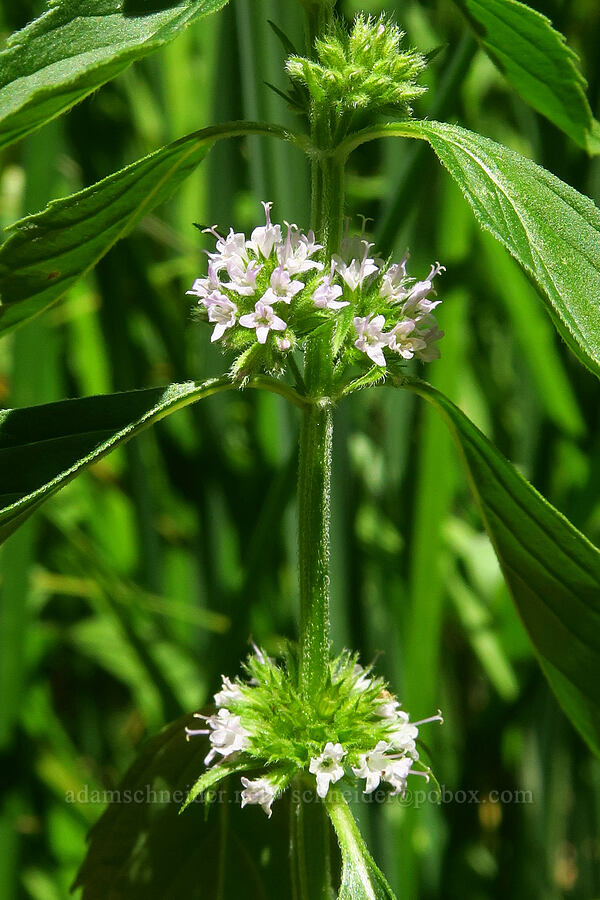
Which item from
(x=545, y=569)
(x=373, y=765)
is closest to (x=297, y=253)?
(x=545, y=569)

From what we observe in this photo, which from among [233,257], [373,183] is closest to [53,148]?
[233,257]

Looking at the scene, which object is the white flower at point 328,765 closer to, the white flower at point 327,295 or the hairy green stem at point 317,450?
the hairy green stem at point 317,450

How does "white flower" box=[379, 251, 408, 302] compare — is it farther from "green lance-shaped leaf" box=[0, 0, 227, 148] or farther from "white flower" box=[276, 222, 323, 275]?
"green lance-shaped leaf" box=[0, 0, 227, 148]

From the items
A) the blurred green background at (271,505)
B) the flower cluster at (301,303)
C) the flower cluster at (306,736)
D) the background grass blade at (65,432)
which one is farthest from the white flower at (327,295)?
the blurred green background at (271,505)

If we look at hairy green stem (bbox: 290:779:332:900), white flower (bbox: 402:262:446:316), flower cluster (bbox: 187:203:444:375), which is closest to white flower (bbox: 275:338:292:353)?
flower cluster (bbox: 187:203:444:375)

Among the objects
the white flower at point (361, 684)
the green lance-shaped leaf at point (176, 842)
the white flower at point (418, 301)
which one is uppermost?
the white flower at point (418, 301)
